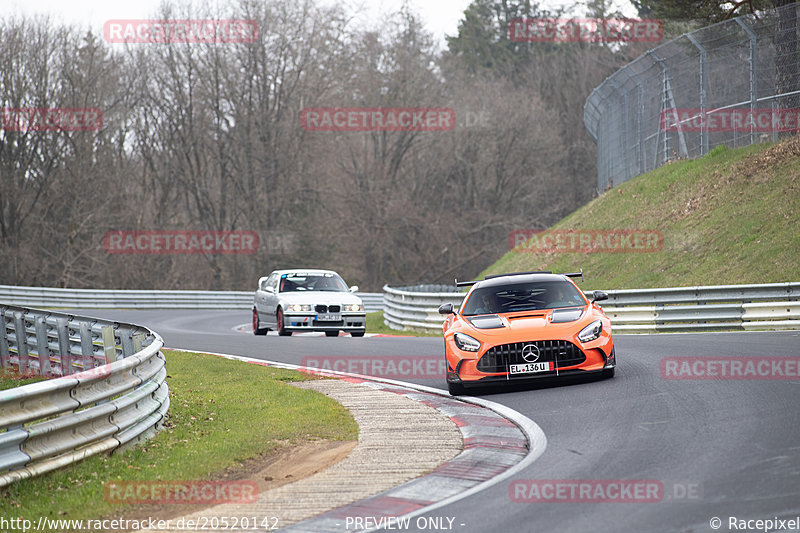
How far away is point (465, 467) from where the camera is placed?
7.41m

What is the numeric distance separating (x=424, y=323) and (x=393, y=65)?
32424mm

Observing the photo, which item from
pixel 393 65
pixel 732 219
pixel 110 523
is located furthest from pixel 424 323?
pixel 393 65

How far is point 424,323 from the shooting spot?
24.6 meters

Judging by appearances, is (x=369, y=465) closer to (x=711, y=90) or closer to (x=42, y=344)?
(x=42, y=344)

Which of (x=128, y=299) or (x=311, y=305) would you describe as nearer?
(x=311, y=305)

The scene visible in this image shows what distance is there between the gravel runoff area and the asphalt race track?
0.87 m

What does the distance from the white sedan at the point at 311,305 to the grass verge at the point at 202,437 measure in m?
7.15

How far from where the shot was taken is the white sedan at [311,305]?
2192 cm

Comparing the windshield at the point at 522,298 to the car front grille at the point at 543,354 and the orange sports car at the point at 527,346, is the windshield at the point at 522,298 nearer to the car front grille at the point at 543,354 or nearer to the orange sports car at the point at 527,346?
the orange sports car at the point at 527,346

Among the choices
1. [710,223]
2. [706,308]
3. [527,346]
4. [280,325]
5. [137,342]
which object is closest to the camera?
[527,346]

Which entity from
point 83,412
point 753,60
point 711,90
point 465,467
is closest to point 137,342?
point 83,412

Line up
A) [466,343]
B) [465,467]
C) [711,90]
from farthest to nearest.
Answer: [711,90]
[466,343]
[465,467]

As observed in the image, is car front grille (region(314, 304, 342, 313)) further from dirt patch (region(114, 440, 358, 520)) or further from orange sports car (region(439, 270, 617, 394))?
dirt patch (region(114, 440, 358, 520))

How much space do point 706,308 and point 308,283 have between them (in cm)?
926
